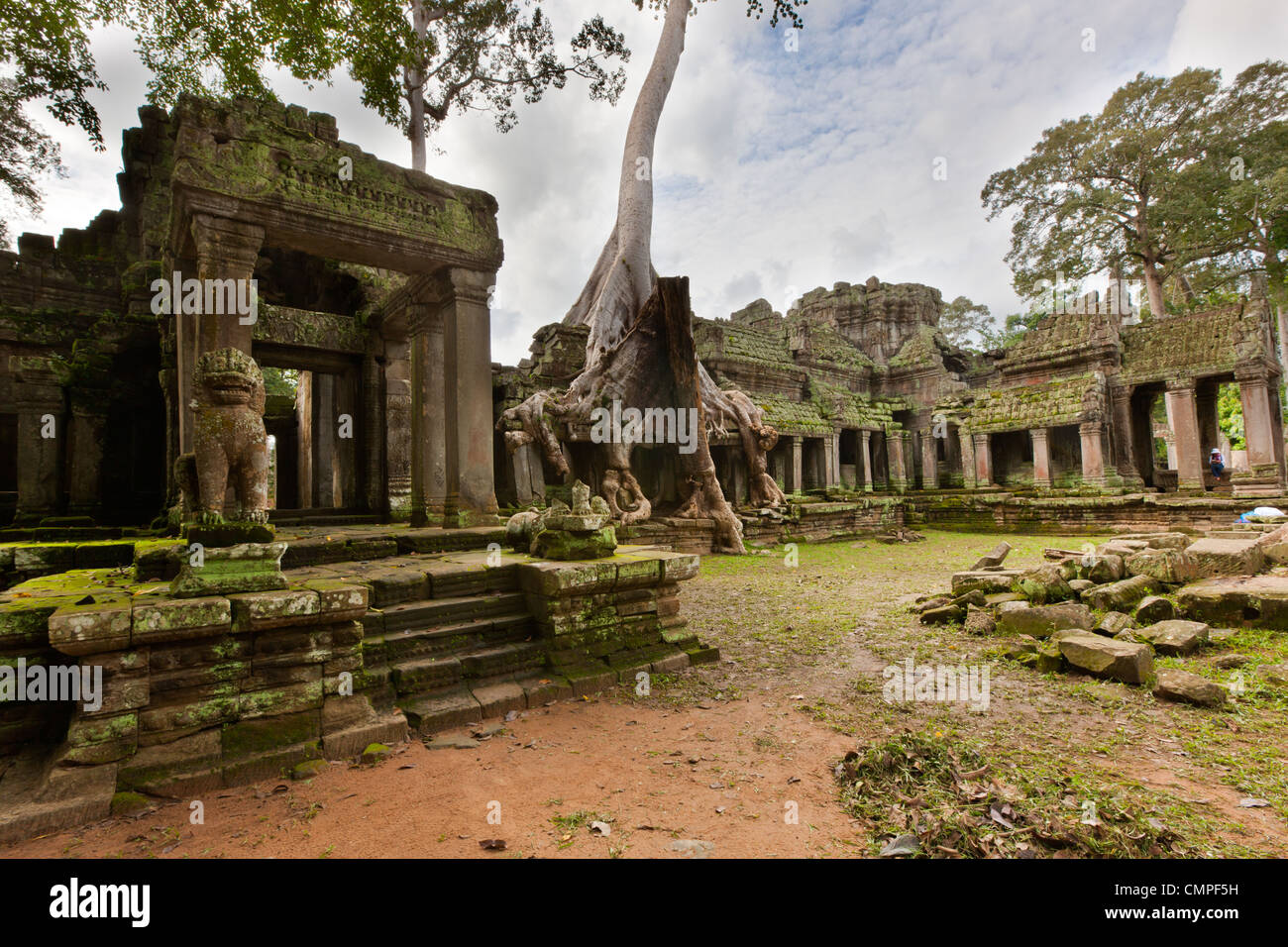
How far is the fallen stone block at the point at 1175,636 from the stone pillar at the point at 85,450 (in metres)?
A: 11.9

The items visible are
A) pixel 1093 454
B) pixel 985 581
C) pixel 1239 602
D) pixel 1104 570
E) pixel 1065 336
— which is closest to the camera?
pixel 1239 602

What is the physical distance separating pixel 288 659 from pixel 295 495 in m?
12.3

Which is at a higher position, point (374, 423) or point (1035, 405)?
point (1035, 405)

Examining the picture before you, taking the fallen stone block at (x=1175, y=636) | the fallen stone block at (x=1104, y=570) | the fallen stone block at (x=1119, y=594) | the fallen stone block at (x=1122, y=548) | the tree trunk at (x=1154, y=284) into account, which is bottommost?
the fallen stone block at (x=1175, y=636)

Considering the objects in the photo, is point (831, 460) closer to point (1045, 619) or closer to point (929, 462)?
point (929, 462)

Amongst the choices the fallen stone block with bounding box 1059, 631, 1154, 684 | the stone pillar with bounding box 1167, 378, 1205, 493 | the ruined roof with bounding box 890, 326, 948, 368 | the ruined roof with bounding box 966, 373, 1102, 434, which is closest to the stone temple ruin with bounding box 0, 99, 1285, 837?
the stone pillar with bounding box 1167, 378, 1205, 493

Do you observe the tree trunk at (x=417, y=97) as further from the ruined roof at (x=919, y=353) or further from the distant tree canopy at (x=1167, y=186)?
the distant tree canopy at (x=1167, y=186)

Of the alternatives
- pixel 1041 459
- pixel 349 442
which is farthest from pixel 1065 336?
pixel 349 442

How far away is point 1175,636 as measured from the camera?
4605 millimetres

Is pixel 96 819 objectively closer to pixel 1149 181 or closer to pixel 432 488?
pixel 432 488

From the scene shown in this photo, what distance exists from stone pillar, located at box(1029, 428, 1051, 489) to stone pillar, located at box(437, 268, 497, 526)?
17217 mm

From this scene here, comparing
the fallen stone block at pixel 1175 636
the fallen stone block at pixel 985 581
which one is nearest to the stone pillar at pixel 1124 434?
the fallen stone block at pixel 985 581

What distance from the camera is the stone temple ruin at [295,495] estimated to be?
2.83 meters
